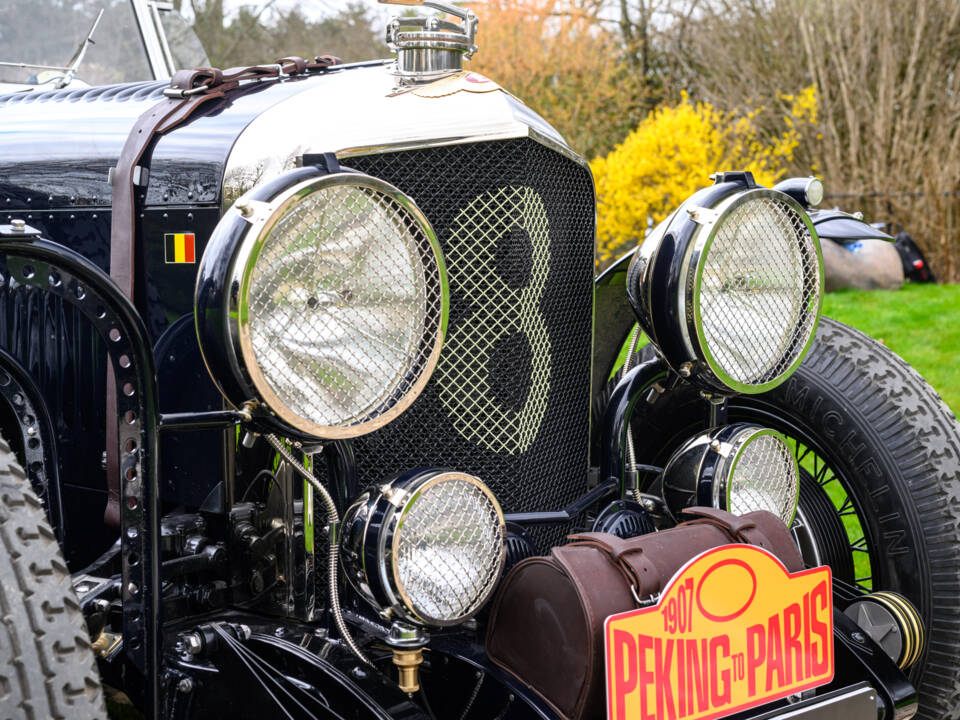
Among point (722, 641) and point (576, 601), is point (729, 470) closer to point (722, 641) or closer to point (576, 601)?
point (722, 641)

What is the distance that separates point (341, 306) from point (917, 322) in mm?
6932

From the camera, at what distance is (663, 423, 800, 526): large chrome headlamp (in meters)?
1.90

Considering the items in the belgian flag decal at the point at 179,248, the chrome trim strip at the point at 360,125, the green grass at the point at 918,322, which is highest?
the chrome trim strip at the point at 360,125

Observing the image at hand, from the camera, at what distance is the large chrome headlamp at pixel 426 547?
1483 millimetres

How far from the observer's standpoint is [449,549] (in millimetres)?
1553

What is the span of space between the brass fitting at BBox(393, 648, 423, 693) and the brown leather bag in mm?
138

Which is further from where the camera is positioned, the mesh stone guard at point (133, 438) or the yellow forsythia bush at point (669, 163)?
the yellow forsythia bush at point (669, 163)

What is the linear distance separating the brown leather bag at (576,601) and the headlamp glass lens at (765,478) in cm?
26

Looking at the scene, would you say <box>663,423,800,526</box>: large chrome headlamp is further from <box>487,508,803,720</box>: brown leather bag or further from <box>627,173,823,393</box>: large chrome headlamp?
<box>487,508,803,720</box>: brown leather bag

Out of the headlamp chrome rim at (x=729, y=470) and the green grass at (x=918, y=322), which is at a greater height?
the headlamp chrome rim at (x=729, y=470)

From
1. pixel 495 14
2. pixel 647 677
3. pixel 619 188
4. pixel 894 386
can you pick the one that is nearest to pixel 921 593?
pixel 894 386

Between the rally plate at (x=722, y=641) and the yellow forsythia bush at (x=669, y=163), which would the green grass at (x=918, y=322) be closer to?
the yellow forsythia bush at (x=669, y=163)

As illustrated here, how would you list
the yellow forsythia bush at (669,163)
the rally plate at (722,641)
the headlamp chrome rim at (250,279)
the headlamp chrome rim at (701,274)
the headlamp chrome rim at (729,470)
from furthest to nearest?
the yellow forsythia bush at (669,163), the headlamp chrome rim at (729,470), the headlamp chrome rim at (701,274), the rally plate at (722,641), the headlamp chrome rim at (250,279)

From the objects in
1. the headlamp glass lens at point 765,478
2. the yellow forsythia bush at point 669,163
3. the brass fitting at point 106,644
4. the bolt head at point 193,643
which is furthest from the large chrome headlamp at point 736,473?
the yellow forsythia bush at point 669,163
